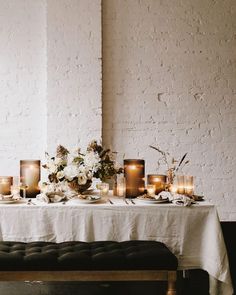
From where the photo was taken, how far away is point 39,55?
420 cm

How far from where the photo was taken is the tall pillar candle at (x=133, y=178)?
9.73 ft

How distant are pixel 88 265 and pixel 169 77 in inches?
93.6

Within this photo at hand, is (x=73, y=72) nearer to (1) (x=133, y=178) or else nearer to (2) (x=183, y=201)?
(1) (x=133, y=178)

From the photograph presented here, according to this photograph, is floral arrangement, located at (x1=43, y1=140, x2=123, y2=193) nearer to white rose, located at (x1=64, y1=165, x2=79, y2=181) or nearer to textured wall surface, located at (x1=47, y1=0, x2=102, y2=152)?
white rose, located at (x1=64, y1=165, x2=79, y2=181)

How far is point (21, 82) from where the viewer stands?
420cm

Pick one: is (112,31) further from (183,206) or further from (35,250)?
(35,250)

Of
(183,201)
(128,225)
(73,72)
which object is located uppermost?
(73,72)

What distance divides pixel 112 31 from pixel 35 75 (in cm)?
84

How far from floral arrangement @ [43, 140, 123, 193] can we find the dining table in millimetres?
148

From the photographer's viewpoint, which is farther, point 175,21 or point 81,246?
point 175,21

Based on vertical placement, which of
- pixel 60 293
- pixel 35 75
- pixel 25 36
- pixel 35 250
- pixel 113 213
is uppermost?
pixel 25 36

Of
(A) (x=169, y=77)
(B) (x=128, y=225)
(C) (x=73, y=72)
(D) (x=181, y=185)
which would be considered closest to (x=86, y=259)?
(B) (x=128, y=225)

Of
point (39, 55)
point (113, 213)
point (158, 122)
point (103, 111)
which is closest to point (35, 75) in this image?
point (39, 55)

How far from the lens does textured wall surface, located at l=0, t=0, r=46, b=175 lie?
4.18m
